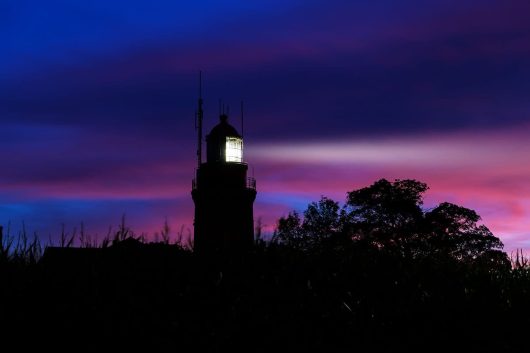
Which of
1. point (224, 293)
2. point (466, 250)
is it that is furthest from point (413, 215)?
point (224, 293)

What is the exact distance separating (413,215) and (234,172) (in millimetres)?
13615

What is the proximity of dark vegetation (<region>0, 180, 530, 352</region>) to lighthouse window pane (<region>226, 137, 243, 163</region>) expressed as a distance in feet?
108

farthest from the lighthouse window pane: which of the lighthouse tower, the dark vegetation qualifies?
the dark vegetation

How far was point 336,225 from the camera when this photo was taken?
162ft

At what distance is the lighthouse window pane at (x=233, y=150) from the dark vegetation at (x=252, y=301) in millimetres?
32776

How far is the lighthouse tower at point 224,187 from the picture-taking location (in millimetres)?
44312

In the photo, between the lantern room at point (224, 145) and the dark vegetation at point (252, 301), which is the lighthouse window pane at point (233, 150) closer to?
the lantern room at point (224, 145)

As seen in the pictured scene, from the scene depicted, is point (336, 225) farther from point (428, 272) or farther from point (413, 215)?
point (428, 272)

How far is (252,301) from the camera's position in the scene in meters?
8.55

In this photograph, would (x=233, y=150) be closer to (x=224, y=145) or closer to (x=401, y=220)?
(x=224, y=145)

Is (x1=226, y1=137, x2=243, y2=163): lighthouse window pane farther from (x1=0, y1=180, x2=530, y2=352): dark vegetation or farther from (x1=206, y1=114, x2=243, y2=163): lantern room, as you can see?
(x1=0, y1=180, x2=530, y2=352): dark vegetation

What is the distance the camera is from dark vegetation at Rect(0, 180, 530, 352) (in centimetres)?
784

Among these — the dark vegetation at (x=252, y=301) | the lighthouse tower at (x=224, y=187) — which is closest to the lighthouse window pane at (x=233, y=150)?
the lighthouse tower at (x=224, y=187)

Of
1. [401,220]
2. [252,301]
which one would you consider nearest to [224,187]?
[401,220]
